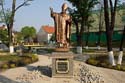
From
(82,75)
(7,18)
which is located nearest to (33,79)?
(82,75)

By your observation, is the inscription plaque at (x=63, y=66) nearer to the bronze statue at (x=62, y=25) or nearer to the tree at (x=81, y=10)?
the bronze statue at (x=62, y=25)

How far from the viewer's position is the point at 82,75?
54.0 ft

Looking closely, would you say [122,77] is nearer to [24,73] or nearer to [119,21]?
[24,73]

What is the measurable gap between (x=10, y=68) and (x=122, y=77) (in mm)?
7225

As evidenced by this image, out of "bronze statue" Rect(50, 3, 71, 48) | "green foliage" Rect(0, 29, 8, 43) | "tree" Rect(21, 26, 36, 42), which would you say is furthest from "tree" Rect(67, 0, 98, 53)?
"tree" Rect(21, 26, 36, 42)

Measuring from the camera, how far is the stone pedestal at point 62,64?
16047mm

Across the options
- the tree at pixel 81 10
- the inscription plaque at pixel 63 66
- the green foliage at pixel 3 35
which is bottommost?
the inscription plaque at pixel 63 66

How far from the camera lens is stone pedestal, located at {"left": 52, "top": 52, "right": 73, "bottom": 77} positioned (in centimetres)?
1605

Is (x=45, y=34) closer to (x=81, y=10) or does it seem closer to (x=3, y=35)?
(x=3, y=35)

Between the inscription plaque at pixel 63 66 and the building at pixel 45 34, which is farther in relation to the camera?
the building at pixel 45 34

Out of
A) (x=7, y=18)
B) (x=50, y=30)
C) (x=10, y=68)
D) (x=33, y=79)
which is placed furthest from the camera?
(x=50, y=30)

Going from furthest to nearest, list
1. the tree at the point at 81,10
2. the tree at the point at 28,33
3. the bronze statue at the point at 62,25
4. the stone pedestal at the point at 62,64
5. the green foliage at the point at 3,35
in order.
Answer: the tree at the point at 28,33 < the green foliage at the point at 3,35 < the tree at the point at 81,10 < the bronze statue at the point at 62,25 < the stone pedestal at the point at 62,64

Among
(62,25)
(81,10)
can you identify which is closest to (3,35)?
(81,10)

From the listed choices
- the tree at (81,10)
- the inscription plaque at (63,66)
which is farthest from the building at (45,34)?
the inscription plaque at (63,66)
